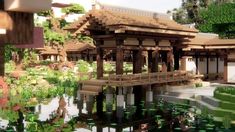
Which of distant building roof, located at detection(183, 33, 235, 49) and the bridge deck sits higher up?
distant building roof, located at detection(183, 33, 235, 49)

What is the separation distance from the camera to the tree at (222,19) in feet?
121

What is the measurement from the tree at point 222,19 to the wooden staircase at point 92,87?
20231mm

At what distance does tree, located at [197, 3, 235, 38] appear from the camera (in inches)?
1447

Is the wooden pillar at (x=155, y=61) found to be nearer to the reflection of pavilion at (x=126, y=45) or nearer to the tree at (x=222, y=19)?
the reflection of pavilion at (x=126, y=45)

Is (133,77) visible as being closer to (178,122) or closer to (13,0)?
(178,122)

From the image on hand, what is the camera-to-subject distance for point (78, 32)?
2289cm

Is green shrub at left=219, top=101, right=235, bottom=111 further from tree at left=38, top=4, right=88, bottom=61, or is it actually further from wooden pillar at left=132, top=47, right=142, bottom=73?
tree at left=38, top=4, right=88, bottom=61

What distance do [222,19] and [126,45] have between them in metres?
19.8

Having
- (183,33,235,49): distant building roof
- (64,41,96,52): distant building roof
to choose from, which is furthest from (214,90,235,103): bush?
(64,41,96,52): distant building roof

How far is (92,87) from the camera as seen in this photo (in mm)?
21328

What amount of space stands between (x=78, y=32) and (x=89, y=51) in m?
26.0

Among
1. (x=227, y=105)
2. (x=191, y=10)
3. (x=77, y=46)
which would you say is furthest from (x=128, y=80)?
(x=191, y=10)

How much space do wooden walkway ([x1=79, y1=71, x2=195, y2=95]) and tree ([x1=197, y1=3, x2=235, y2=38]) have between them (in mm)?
14787

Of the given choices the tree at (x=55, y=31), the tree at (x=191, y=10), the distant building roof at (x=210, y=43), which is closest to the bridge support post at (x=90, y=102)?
the distant building roof at (x=210, y=43)
